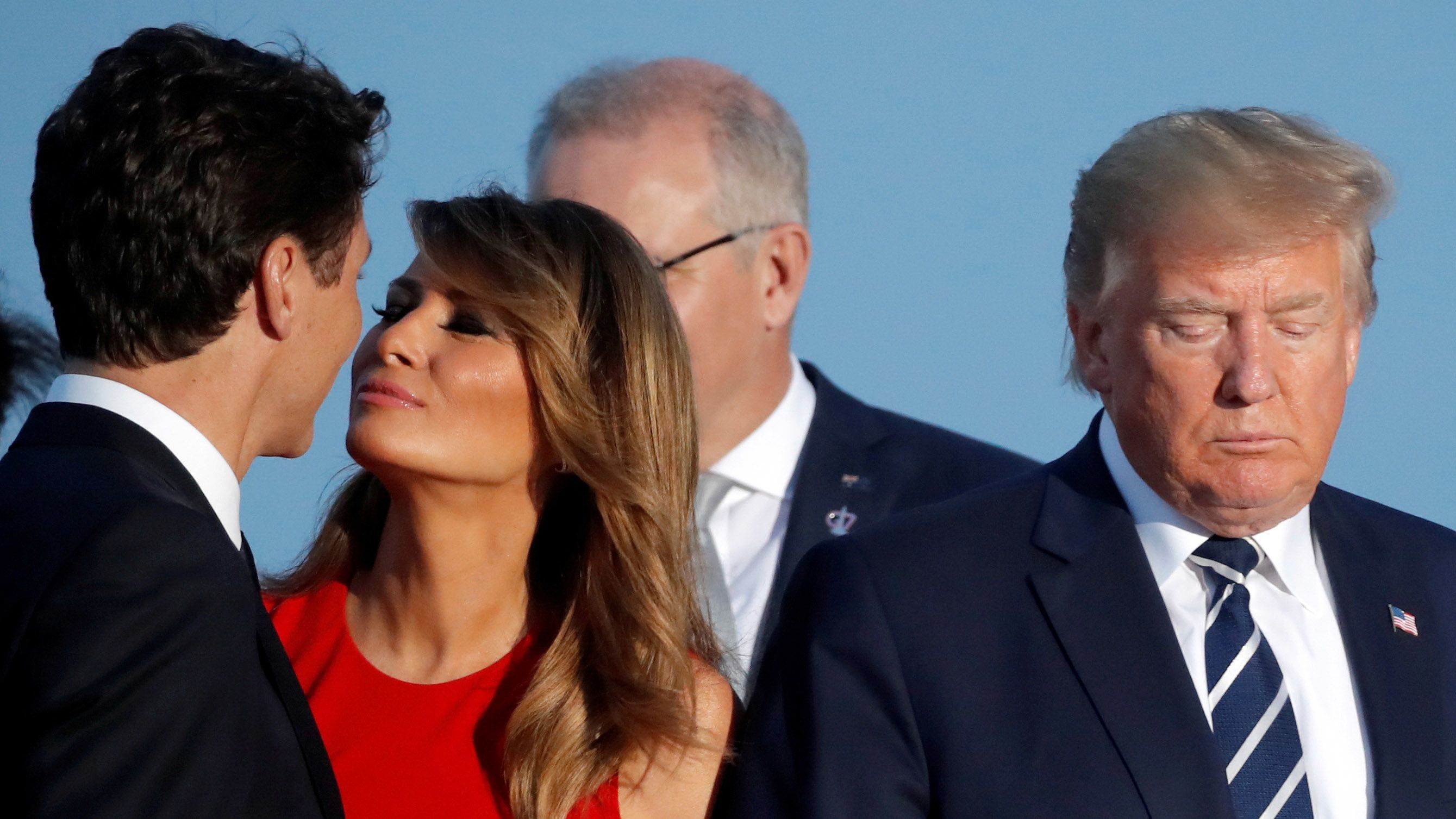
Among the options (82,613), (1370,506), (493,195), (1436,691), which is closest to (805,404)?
(493,195)

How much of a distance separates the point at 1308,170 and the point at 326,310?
1.43 metres

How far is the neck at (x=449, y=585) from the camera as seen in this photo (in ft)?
8.97

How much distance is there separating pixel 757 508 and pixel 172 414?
1960mm

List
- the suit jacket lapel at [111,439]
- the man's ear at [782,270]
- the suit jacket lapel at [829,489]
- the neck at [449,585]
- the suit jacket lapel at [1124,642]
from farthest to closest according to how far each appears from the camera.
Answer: the man's ear at [782,270] < the suit jacket lapel at [829,489] < the neck at [449,585] < the suit jacket lapel at [1124,642] < the suit jacket lapel at [111,439]

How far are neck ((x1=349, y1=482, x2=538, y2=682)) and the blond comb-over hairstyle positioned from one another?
3.40 ft

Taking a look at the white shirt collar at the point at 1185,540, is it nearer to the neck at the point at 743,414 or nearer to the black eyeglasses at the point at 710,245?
the neck at the point at 743,414

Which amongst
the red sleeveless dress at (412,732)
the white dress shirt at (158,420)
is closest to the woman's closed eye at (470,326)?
the red sleeveless dress at (412,732)

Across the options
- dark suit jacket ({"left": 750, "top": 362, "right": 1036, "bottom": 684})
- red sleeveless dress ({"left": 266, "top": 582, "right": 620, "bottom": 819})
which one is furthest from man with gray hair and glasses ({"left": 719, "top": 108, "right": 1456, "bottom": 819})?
dark suit jacket ({"left": 750, "top": 362, "right": 1036, "bottom": 684})

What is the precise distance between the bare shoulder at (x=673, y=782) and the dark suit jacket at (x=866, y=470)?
2.77ft

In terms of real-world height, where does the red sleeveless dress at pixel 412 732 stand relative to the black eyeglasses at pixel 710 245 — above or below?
below

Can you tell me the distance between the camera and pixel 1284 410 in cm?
236

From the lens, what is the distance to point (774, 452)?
382cm

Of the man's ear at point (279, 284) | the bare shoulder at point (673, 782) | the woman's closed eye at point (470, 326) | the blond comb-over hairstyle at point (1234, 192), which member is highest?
the blond comb-over hairstyle at point (1234, 192)

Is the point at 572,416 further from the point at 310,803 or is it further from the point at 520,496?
the point at 310,803
